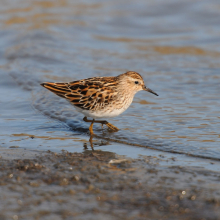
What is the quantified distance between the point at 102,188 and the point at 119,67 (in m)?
9.10

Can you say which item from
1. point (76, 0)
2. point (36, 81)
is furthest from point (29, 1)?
point (36, 81)

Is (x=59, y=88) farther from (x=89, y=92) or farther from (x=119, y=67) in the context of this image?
(x=119, y=67)

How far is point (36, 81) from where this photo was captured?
12.9 meters

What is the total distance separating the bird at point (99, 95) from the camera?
871cm

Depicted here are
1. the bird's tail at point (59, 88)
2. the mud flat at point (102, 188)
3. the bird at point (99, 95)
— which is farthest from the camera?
the bird's tail at point (59, 88)

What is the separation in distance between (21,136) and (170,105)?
3.87m

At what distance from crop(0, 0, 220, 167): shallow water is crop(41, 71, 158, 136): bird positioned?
1.43 feet

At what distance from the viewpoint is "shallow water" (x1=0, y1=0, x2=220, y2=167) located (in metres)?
8.30

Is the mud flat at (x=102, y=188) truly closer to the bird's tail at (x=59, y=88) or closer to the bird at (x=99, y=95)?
the bird at (x=99, y=95)

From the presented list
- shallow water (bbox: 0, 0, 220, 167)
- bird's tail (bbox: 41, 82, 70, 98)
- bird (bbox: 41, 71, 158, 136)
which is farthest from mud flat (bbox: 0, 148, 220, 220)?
bird's tail (bbox: 41, 82, 70, 98)

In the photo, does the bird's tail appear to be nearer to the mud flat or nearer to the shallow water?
the shallow water

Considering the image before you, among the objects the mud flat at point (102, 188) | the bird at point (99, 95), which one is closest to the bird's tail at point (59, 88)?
the bird at point (99, 95)

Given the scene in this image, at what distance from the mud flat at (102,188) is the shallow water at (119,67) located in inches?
34.5

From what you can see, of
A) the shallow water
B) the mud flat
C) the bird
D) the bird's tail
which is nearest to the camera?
the mud flat
